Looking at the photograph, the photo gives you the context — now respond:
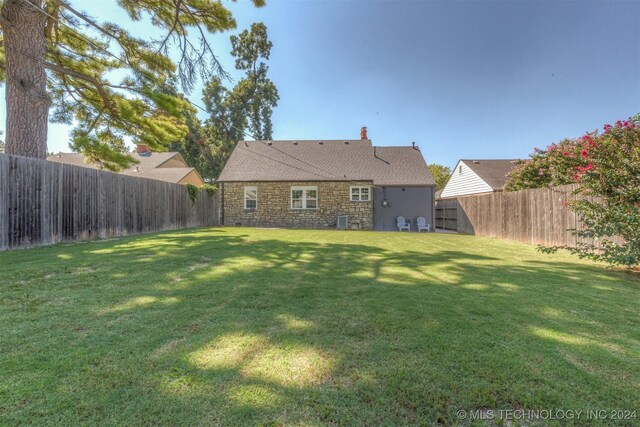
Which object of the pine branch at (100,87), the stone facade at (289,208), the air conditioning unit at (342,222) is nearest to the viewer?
the pine branch at (100,87)

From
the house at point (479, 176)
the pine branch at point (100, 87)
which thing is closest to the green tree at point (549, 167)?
the house at point (479, 176)

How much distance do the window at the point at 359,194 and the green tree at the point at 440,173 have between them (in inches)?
997

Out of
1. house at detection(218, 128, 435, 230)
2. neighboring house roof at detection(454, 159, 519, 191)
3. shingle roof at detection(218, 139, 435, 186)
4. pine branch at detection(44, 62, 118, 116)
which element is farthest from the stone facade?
pine branch at detection(44, 62, 118, 116)

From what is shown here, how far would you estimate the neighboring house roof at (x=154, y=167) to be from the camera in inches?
787

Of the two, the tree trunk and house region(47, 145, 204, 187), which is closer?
the tree trunk

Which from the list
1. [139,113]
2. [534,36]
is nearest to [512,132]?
[534,36]

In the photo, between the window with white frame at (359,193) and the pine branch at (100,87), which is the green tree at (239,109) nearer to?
the window with white frame at (359,193)

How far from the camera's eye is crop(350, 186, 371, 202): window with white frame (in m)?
16.2

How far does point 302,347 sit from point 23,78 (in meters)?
10.4

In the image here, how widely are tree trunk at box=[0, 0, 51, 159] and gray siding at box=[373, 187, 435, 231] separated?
554 inches

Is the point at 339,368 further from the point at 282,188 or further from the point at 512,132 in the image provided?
the point at 512,132

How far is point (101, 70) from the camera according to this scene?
31.9ft

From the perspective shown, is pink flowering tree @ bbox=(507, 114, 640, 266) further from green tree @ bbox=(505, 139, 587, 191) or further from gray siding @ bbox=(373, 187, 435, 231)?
gray siding @ bbox=(373, 187, 435, 231)

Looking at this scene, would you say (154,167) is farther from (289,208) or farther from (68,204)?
(68,204)
